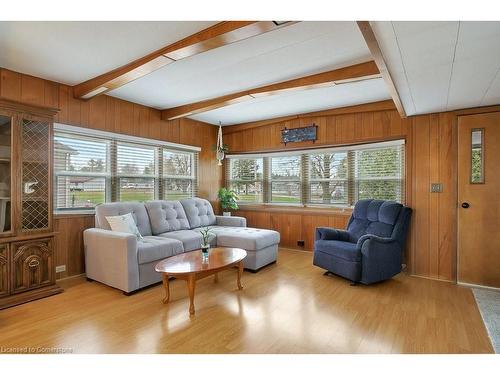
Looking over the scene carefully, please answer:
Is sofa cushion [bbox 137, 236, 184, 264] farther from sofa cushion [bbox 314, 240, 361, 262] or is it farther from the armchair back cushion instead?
the armchair back cushion

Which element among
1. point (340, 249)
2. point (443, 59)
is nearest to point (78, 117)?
point (340, 249)

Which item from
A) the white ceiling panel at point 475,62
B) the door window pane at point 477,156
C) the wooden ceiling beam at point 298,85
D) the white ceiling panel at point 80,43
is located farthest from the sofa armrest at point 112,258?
the door window pane at point 477,156

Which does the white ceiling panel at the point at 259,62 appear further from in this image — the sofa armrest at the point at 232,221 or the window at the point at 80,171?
the sofa armrest at the point at 232,221

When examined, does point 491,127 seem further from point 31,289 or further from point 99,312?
point 31,289

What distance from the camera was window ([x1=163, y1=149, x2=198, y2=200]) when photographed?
469 centimetres

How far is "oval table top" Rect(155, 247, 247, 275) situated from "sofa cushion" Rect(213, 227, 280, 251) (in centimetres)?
39

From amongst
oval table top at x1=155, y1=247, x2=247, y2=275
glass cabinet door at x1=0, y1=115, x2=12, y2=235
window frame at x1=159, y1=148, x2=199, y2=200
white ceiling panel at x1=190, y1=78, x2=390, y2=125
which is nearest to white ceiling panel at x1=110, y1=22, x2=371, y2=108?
white ceiling panel at x1=190, y1=78, x2=390, y2=125

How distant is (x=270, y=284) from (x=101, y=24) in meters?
2.98

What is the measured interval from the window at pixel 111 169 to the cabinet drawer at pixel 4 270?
0.80 m

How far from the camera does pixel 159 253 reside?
3150mm

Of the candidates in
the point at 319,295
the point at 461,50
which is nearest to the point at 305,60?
Result: the point at 461,50

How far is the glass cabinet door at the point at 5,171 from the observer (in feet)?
8.89

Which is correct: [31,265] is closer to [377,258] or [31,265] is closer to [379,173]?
[377,258]

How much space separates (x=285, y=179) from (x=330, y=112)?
4.80 ft
